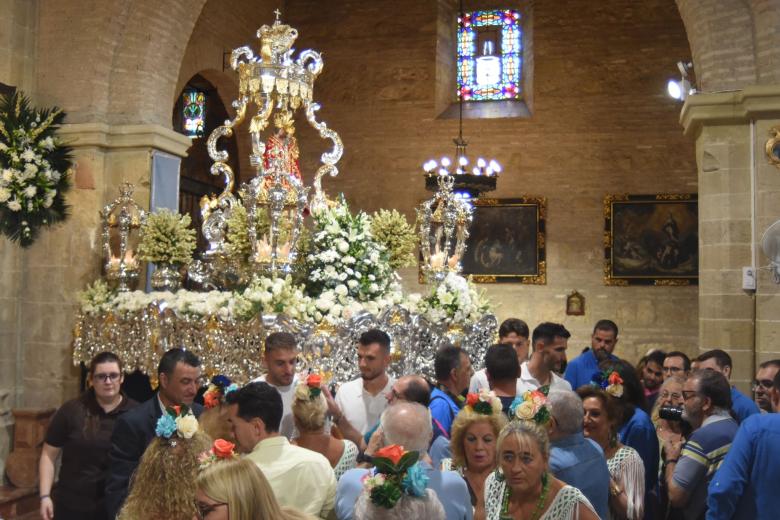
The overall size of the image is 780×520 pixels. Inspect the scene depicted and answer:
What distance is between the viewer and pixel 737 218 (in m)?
7.83

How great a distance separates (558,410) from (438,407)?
4.37 ft

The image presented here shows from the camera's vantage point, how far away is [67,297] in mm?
9211

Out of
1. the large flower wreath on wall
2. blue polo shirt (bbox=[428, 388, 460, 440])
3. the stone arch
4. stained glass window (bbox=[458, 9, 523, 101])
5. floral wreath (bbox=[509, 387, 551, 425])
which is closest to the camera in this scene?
floral wreath (bbox=[509, 387, 551, 425])

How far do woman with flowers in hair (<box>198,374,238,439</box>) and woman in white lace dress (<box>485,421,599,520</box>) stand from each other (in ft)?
4.84

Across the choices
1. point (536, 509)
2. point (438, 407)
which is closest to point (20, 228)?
point (438, 407)

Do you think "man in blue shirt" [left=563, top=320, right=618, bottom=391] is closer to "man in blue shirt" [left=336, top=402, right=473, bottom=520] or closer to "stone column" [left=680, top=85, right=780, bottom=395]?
"stone column" [left=680, top=85, right=780, bottom=395]

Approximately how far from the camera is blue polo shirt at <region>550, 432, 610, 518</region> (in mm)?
→ 3771

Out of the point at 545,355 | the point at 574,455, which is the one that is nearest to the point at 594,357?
the point at 545,355

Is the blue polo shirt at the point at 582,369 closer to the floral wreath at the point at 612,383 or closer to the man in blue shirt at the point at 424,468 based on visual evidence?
the floral wreath at the point at 612,383

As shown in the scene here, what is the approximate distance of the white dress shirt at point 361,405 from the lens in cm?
577

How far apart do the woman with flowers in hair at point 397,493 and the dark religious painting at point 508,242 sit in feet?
38.8

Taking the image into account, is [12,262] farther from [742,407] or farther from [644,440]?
[742,407]

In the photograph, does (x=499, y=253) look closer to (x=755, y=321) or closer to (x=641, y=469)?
(x=755, y=321)

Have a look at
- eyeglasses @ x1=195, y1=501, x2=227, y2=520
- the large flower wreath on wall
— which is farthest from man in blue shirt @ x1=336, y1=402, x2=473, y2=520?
the large flower wreath on wall
